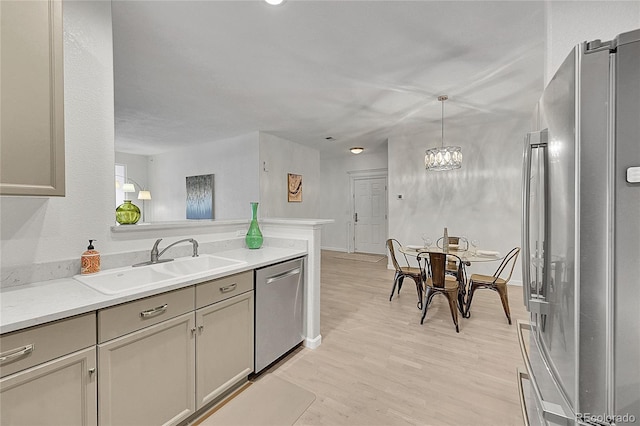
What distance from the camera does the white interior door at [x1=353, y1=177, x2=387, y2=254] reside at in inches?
276

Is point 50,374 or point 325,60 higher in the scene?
point 325,60

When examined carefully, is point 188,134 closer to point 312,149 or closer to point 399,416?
point 312,149

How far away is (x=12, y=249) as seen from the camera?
55.2 inches

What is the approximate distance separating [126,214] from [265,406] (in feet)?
5.54

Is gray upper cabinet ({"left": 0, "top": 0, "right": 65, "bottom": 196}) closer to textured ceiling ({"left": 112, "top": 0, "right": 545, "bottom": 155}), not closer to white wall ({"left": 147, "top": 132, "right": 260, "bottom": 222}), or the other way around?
textured ceiling ({"left": 112, "top": 0, "right": 545, "bottom": 155})

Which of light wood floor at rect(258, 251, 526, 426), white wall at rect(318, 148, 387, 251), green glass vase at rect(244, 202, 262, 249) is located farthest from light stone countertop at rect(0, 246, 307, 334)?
white wall at rect(318, 148, 387, 251)

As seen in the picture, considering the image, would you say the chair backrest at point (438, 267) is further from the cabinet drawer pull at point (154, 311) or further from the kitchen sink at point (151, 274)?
the cabinet drawer pull at point (154, 311)

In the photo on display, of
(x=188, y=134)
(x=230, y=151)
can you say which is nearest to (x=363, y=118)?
(x=230, y=151)

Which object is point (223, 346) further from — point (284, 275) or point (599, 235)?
point (599, 235)

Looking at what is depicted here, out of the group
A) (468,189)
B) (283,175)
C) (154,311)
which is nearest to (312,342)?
(154,311)

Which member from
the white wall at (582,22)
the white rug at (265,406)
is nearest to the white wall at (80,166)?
the white rug at (265,406)

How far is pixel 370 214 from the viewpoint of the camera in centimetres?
720

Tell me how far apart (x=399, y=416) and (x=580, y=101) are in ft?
6.14

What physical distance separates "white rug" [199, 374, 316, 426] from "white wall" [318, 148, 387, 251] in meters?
5.52
